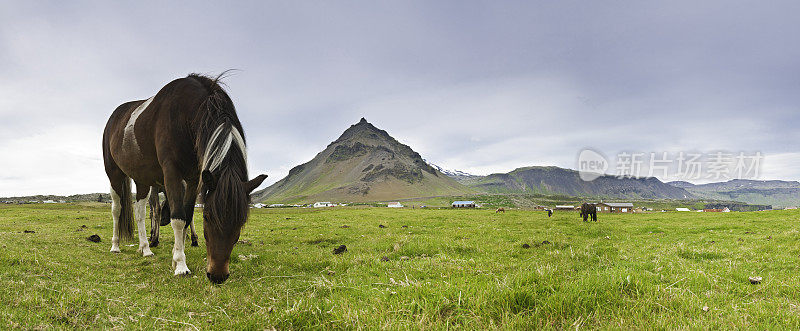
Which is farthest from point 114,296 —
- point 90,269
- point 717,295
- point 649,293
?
point 717,295

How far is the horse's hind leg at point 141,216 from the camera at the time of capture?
943 cm

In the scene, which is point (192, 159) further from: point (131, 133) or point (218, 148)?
point (131, 133)

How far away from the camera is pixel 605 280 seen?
13.1 feet

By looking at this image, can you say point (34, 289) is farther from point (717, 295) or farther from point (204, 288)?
point (717, 295)

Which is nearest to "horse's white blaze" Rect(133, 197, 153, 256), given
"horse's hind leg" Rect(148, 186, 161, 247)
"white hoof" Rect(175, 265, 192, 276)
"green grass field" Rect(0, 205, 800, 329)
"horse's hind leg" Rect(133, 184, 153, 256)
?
"horse's hind leg" Rect(133, 184, 153, 256)

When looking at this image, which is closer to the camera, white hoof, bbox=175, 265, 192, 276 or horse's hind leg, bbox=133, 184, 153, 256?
white hoof, bbox=175, 265, 192, 276

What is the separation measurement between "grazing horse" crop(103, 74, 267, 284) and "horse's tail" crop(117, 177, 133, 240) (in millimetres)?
940

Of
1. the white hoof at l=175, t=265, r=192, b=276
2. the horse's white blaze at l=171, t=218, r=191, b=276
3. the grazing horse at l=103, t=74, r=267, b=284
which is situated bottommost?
the white hoof at l=175, t=265, r=192, b=276

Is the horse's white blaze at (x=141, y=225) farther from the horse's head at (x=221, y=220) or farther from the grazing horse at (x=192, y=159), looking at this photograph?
the horse's head at (x=221, y=220)

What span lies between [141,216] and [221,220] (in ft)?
20.5

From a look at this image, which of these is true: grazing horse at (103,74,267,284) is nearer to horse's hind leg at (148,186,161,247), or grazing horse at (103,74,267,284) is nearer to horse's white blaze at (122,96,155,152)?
horse's white blaze at (122,96,155,152)

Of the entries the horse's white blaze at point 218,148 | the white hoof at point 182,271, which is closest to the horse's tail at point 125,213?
the white hoof at point 182,271

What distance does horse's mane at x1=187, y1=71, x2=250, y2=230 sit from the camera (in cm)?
573

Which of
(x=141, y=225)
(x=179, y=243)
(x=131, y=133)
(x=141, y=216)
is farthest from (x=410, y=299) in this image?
(x=141, y=216)
